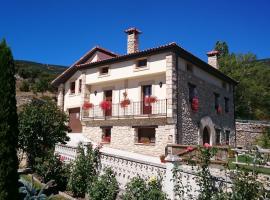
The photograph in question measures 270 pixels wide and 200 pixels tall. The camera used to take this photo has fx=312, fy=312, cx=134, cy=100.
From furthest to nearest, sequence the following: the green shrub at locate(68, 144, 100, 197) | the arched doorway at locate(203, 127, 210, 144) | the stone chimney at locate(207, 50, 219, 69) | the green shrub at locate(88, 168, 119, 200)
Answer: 1. the stone chimney at locate(207, 50, 219, 69)
2. the arched doorway at locate(203, 127, 210, 144)
3. the green shrub at locate(68, 144, 100, 197)
4. the green shrub at locate(88, 168, 119, 200)

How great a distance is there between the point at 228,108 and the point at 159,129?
33.0ft

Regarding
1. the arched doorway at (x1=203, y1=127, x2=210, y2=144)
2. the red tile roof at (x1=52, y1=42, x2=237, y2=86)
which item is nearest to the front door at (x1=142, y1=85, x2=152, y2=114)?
the red tile roof at (x1=52, y1=42, x2=237, y2=86)

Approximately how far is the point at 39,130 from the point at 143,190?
6.63 metres

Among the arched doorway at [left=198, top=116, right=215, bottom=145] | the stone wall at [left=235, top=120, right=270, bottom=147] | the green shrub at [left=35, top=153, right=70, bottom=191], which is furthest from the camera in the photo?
the stone wall at [left=235, top=120, right=270, bottom=147]

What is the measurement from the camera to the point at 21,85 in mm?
39344

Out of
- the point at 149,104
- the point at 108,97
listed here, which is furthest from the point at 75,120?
the point at 149,104

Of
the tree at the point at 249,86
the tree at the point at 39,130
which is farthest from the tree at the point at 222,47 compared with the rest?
the tree at the point at 39,130

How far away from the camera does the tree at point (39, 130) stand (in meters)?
13.0

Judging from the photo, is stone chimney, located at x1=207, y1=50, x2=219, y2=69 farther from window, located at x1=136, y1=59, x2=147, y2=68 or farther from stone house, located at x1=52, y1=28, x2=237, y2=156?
window, located at x1=136, y1=59, x2=147, y2=68

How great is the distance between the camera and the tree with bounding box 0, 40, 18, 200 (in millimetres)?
7871

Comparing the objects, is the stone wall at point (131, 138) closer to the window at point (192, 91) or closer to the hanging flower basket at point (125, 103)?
the hanging flower basket at point (125, 103)

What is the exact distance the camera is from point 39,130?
13.3m

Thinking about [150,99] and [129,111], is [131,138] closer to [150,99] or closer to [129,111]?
[129,111]

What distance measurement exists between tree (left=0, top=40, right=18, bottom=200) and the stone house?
10.4 m
